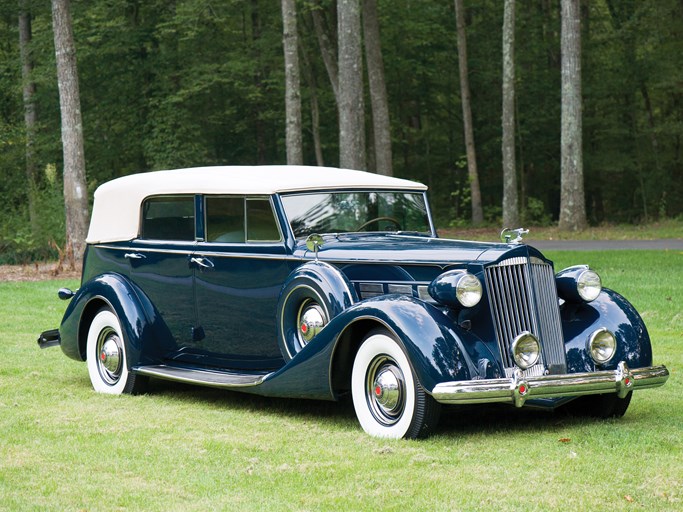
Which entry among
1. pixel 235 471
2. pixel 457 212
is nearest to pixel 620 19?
pixel 457 212

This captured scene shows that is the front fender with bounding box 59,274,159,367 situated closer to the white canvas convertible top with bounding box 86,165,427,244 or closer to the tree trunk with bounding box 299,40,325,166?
the white canvas convertible top with bounding box 86,165,427,244

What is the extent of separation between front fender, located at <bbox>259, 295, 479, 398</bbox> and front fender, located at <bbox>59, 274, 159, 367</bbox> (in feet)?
5.77

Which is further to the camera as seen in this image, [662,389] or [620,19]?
[620,19]

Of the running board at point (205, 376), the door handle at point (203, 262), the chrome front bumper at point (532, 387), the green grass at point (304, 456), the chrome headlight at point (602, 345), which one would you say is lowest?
the green grass at point (304, 456)

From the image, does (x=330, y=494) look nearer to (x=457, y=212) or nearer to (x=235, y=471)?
(x=235, y=471)

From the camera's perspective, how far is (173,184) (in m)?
8.71

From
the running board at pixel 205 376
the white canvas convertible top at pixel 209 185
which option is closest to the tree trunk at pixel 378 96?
the white canvas convertible top at pixel 209 185

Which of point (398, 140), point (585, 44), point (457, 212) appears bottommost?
point (457, 212)

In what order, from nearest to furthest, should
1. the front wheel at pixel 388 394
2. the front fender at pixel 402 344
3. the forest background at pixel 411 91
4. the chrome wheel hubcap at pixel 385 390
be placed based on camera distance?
the front fender at pixel 402 344 < the front wheel at pixel 388 394 < the chrome wheel hubcap at pixel 385 390 < the forest background at pixel 411 91

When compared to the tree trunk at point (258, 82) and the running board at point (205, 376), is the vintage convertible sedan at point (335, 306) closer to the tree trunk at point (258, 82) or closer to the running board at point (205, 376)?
the running board at point (205, 376)

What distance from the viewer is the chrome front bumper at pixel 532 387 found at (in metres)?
6.11

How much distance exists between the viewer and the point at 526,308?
22.0 ft

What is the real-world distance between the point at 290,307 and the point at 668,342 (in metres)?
4.73

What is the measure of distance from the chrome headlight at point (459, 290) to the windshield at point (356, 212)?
166cm
